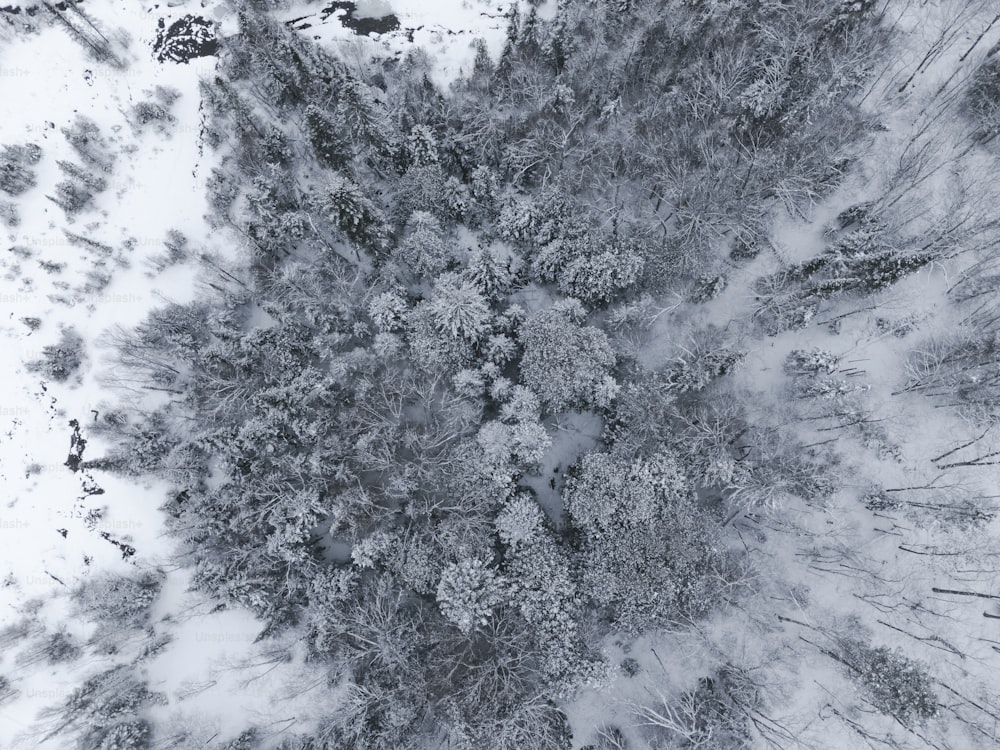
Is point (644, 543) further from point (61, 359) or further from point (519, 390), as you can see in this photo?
point (61, 359)

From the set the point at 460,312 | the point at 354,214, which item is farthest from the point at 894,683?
the point at 354,214

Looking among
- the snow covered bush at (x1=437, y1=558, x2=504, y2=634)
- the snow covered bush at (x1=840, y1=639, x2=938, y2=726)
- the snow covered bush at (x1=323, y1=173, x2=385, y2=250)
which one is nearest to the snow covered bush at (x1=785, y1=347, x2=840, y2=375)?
the snow covered bush at (x1=840, y1=639, x2=938, y2=726)

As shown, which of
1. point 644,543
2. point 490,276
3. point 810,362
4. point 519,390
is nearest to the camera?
point 644,543

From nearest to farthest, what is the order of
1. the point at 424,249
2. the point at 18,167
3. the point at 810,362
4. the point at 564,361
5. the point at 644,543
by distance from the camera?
1. the point at 644,543
2. the point at 564,361
3. the point at 810,362
4. the point at 424,249
5. the point at 18,167

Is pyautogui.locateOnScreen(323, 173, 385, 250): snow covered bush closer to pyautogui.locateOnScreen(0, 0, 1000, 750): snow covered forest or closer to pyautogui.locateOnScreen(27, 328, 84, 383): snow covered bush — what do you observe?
pyautogui.locateOnScreen(0, 0, 1000, 750): snow covered forest

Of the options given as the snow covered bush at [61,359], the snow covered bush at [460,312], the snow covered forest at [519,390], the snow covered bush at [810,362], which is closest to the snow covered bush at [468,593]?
the snow covered forest at [519,390]

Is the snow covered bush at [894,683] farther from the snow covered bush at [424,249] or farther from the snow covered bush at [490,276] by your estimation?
the snow covered bush at [424,249]

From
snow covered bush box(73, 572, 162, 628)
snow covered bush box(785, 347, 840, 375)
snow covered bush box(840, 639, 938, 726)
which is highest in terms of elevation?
snow covered bush box(785, 347, 840, 375)

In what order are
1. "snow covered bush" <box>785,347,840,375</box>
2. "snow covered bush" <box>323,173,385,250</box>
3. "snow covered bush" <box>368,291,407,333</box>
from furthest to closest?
"snow covered bush" <box>368,291,407,333</box> → "snow covered bush" <box>785,347,840,375</box> → "snow covered bush" <box>323,173,385,250</box>
